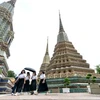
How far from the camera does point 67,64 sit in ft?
173

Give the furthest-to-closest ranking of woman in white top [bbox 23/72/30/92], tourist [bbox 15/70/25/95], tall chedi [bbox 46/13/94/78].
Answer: tall chedi [bbox 46/13/94/78] → woman in white top [bbox 23/72/30/92] → tourist [bbox 15/70/25/95]

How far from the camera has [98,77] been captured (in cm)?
4850

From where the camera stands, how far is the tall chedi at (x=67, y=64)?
49469mm

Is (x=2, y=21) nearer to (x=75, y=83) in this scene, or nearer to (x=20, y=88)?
(x=75, y=83)

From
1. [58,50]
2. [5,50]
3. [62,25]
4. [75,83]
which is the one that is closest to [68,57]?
[58,50]

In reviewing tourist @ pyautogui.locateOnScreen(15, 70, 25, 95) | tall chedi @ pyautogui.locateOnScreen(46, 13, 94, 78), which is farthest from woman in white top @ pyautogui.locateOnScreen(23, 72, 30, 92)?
tall chedi @ pyautogui.locateOnScreen(46, 13, 94, 78)

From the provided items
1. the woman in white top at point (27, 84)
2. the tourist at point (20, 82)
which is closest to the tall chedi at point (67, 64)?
the woman in white top at point (27, 84)

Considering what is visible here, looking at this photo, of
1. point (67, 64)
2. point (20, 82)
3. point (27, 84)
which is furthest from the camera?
point (67, 64)

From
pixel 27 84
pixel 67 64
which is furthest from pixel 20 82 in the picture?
pixel 67 64

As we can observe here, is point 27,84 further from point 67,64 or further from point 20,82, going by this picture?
A: point 67,64

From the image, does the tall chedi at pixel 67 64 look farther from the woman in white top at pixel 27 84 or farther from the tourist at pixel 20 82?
the tourist at pixel 20 82

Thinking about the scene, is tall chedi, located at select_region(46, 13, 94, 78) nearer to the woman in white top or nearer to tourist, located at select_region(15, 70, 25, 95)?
the woman in white top

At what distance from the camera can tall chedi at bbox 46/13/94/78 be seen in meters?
49.5

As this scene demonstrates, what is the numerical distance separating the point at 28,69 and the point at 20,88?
1.50 m
